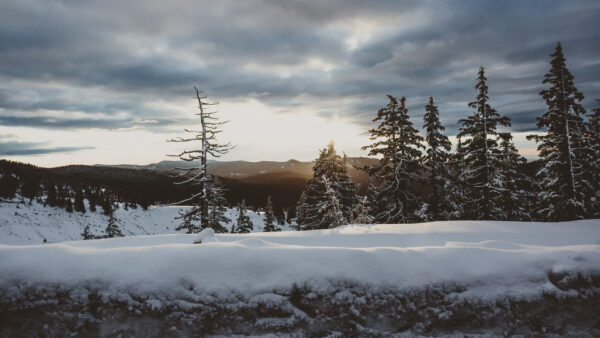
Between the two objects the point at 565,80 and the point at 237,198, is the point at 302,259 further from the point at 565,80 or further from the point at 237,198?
the point at 237,198

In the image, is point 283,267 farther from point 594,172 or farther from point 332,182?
point 594,172

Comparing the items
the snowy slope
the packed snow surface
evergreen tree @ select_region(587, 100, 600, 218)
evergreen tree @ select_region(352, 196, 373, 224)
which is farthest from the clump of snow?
the snowy slope

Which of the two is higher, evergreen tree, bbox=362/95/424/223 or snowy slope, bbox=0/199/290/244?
evergreen tree, bbox=362/95/424/223

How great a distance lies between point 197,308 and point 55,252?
2.05 meters

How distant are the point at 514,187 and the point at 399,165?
1047cm

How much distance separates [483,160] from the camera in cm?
1803

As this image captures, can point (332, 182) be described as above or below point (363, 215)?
above

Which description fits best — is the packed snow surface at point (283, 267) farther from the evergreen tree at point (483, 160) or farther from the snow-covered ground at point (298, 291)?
the evergreen tree at point (483, 160)

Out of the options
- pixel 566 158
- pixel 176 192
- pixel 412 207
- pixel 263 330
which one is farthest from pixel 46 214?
pixel 176 192

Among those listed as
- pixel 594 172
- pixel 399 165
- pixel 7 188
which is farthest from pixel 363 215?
pixel 7 188

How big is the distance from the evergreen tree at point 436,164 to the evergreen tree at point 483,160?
220 centimetres

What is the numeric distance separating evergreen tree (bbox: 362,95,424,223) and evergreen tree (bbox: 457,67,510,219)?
3.26 metres

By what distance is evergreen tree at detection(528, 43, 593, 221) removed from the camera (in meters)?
16.2

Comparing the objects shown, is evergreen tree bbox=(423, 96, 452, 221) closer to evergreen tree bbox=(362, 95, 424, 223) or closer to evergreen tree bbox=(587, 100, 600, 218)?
evergreen tree bbox=(362, 95, 424, 223)
